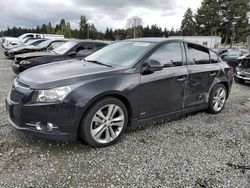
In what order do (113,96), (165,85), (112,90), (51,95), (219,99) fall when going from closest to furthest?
(51,95) → (112,90) → (113,96) → (165,85) → (219,99)

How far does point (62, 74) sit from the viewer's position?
335cm

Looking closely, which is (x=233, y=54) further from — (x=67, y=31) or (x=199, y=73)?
(x=67, y=31)

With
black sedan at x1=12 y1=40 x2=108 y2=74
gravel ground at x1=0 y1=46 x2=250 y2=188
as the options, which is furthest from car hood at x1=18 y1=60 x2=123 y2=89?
black sedan at x1=12 y1=40 x2=108 y2=74

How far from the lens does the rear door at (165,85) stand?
377cm

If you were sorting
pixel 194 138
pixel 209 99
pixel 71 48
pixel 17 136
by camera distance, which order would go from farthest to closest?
pixel 71 48, pixel 209 99, pixel 194 138, pixel 17 136

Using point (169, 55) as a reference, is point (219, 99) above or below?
below

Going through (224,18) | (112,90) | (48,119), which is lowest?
(48,119)

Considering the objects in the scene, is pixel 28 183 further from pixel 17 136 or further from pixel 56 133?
pixel 17 136

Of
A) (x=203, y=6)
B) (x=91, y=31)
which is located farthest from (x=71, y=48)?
(x=91, y=31)

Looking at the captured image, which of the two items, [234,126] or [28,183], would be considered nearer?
[28,183]

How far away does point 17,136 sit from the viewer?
3.64 m

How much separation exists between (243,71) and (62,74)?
7.85 meters

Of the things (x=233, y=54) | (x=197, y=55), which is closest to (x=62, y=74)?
(x=197, y=55)

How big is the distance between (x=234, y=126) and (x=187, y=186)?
2.36 m
